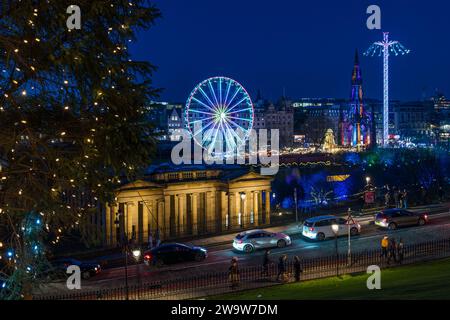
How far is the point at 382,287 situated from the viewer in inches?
672

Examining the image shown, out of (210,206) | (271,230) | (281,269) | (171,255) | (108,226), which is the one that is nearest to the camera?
(281,269)

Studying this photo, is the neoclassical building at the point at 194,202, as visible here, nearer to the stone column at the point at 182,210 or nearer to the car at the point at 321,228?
the stone column at the point at 182,210

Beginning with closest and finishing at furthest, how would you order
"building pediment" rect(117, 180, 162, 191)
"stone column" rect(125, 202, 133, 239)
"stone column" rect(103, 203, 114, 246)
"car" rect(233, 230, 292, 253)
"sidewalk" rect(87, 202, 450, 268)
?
"sidewalk" rect(87, 202, 450, 268) < "car" rect(233, 230, 292, 253) < "stone column" rect(103, 203, 114, 246) < "building pediment" rect(117, 180, 162, 191) < "stone column" rect(125, 202, 133, 239)

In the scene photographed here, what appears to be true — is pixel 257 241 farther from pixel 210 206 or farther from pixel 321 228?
pixel 210 206

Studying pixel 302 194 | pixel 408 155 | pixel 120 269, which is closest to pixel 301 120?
pixel 408 155

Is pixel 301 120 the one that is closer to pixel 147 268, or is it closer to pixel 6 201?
pixel 147 268

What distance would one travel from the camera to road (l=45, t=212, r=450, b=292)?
79.7 ft

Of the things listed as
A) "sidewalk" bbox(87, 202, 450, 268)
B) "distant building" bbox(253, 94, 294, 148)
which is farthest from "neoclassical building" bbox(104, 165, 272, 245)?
"distant building" bbox(253, 94, 294, 148)

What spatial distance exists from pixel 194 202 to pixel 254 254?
34.7ft

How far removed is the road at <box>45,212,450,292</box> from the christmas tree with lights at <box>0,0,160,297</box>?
1017 cm

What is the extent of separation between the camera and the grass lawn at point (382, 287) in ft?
49.8

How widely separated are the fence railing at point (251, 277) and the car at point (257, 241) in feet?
12.4

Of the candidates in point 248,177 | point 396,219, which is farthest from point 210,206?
point 396,219

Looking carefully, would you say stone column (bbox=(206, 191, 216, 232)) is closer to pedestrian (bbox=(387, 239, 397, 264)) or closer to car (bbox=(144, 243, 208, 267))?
car (bbox=(144, 243, 208, 267))
